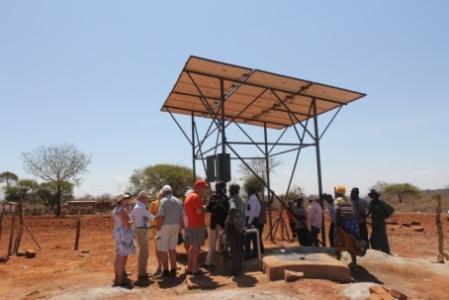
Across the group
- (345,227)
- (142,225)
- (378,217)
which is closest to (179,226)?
(142,225)

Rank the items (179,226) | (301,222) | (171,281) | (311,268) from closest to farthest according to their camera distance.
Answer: (311,268)
(171,281)
(179,226)
(301,222)

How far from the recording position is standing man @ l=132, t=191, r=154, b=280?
7766 mm

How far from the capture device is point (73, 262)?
11.1m

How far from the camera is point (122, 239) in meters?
7.35

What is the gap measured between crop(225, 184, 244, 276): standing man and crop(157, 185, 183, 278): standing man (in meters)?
0.98

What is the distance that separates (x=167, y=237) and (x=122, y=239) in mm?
806

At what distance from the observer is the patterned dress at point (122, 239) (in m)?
7.35

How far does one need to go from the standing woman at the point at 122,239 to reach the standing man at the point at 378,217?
546 centimetres

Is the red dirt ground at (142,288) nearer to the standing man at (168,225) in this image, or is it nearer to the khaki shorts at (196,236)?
the standing man at (168,225)

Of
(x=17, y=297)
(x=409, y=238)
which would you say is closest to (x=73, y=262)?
(x=17, y=297)

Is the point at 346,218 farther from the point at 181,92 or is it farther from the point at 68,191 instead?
the point at 68,191

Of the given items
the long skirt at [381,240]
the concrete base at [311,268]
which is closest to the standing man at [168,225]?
the concrete base at [311,268]

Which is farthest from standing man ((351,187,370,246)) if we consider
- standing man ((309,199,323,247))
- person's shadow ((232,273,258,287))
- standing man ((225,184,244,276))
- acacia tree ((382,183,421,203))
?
acacia tree ((382,183,421,203))

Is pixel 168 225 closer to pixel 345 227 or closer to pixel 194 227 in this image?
pixel 194 227
